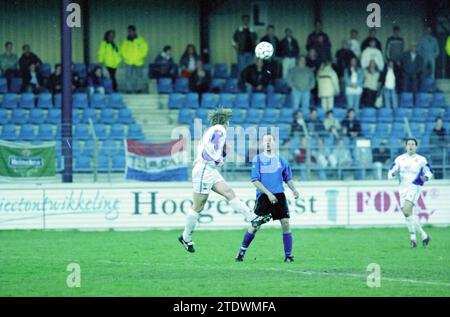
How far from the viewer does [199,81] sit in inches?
1033

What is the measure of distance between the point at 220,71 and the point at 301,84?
2.92 m

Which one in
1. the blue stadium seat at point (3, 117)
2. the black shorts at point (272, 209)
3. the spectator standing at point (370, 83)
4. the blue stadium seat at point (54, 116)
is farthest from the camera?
the spectator standing at point (370, 83)

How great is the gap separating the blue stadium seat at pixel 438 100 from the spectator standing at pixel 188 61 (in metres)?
6.63

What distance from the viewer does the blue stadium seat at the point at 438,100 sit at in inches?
1061

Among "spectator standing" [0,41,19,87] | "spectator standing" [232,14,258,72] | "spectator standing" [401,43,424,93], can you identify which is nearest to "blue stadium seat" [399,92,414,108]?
"spectator standing" [401,43,424,93]

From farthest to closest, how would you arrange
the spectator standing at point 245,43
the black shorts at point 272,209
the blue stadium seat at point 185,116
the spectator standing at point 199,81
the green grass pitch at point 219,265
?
1. the spectator standing at point 245,43
2. the spectator standing at point 199,81
3. the blue stadium seat at point 185,116
4. the black shorts at point 272,209
5. the green grass pitch at point 219,265

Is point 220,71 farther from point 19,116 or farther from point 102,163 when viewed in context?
point 102,163

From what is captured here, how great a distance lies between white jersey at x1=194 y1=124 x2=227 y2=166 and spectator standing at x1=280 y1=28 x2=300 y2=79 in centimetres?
1276

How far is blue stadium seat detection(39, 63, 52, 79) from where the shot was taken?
26.2 m

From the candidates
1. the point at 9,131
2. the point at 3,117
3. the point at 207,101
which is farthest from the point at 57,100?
the point at 207,101

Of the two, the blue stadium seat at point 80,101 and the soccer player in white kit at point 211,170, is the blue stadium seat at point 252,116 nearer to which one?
the blue stadium seat at point 80,101

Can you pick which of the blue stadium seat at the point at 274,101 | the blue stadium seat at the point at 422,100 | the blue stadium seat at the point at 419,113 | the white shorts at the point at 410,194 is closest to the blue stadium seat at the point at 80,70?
the blue stadium seat at the point at 274,101

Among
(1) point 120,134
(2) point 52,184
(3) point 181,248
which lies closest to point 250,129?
(1) point 120,134

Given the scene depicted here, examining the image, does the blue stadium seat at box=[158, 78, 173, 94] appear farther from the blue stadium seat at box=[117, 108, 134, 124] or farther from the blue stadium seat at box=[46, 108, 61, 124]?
the blue stadium seat at box=[46, 108, 61, 124]
